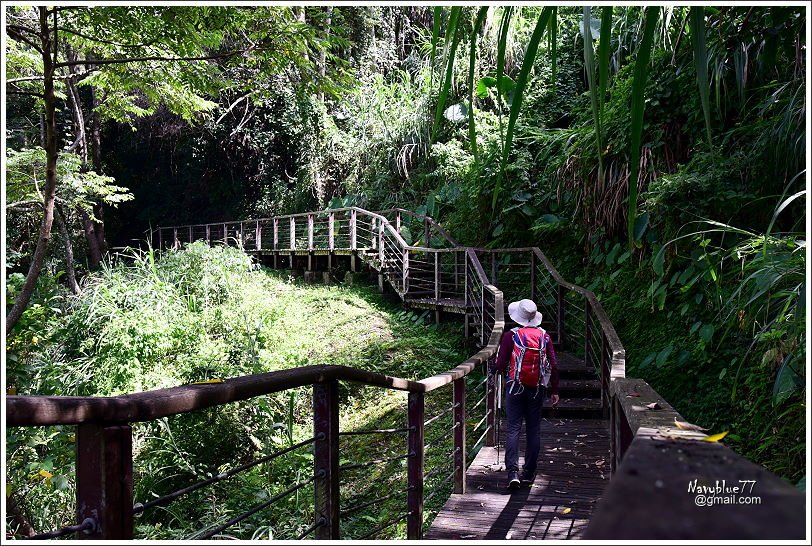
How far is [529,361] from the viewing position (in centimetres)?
419

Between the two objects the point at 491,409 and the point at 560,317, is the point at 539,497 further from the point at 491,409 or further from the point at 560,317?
the point at 560,317

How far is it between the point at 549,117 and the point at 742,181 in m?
5.04

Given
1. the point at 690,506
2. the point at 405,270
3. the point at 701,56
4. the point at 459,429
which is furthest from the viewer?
the point at 405,270

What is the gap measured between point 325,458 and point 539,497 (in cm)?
219

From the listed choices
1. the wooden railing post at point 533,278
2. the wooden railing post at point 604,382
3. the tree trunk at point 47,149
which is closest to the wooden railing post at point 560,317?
the wooden railing post at point 533,278

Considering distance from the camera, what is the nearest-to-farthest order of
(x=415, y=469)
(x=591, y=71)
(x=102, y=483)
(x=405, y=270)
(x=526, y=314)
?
(x=102, y=483) → (x=591, y=71) → (x=415, y=469) → (x=526, y=314) → (x=405, y=270)

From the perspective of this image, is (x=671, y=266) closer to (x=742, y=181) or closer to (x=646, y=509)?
(x=742, y=181)

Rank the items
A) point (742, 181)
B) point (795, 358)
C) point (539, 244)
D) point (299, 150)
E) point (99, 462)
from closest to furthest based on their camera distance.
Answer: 1. point (99, 462)
2. point (795, 358)
3. point (742, 181)
4. point (539, 244)
5. point (299, 150)

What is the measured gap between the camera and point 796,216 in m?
4.88

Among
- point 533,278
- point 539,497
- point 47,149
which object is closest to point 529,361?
point 539,497

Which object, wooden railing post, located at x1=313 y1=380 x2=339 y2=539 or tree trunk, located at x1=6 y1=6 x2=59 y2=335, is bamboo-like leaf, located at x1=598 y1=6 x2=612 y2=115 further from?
tree trunk, located at x1=6 y1=6 x2=59 y2=335

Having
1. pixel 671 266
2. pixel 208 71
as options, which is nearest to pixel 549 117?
pixel 671 266

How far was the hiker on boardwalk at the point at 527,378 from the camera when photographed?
4.14 m

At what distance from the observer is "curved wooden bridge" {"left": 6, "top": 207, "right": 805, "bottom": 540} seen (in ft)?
1.96
